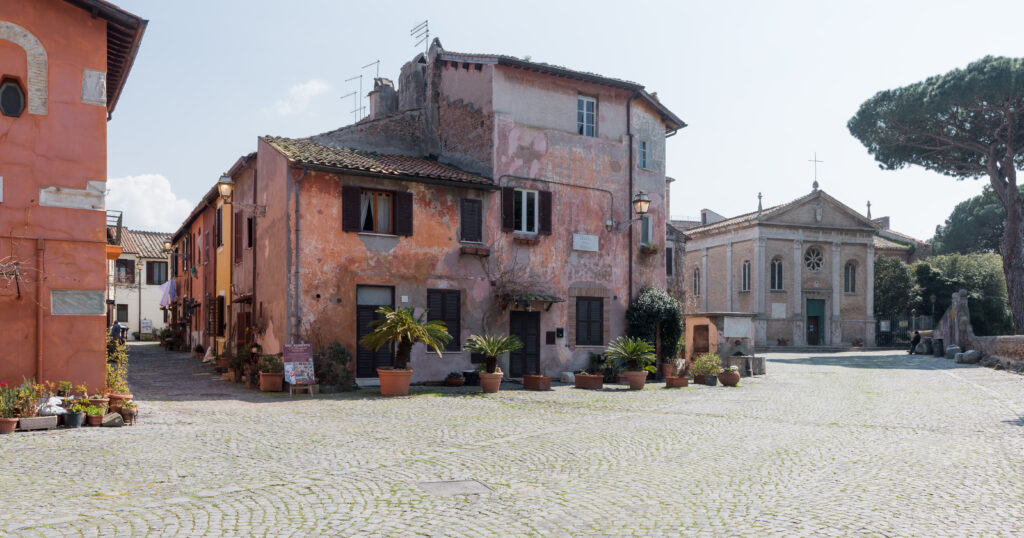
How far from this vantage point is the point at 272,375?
1638 cm

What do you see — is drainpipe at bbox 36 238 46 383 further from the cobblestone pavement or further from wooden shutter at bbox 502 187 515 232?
wooden shutter at bbox 502 187 515 232

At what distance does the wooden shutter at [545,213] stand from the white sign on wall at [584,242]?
3.04 feet

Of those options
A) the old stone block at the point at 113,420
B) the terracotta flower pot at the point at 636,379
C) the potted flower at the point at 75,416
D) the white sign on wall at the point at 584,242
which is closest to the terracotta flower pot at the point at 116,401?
the old stone block at the point at 113,420

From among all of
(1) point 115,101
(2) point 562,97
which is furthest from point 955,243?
(1) point 115,101

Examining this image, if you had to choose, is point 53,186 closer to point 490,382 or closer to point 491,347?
point 491,347

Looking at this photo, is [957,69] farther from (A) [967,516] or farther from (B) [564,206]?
(A) [967,516]

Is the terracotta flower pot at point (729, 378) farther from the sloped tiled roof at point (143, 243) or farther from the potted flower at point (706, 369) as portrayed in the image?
the sloped tiled roof at point (143, 243)

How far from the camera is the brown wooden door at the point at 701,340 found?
2425 cm

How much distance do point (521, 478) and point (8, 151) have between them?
9155mm

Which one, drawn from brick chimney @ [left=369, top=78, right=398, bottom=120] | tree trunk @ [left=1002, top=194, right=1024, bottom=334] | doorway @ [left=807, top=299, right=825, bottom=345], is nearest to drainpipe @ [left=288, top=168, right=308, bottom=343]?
brick chimney @ [left=369, top=78, right=398, bottom=120]

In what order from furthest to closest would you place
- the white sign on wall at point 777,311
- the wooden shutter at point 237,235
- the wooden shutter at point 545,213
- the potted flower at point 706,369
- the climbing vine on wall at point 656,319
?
the white sign on wall at point 777,311 < the wooden shutter at point 237,235 < the climbing vine on wall at point 656,319 < the potted flower at point 706,369 < the wooden shutter at point 545,213

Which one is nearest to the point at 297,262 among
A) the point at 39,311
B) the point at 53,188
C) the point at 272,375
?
the point at 272,375

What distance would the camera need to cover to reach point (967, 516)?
6.36 metres

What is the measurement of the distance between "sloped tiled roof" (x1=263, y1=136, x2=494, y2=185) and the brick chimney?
7060mm
